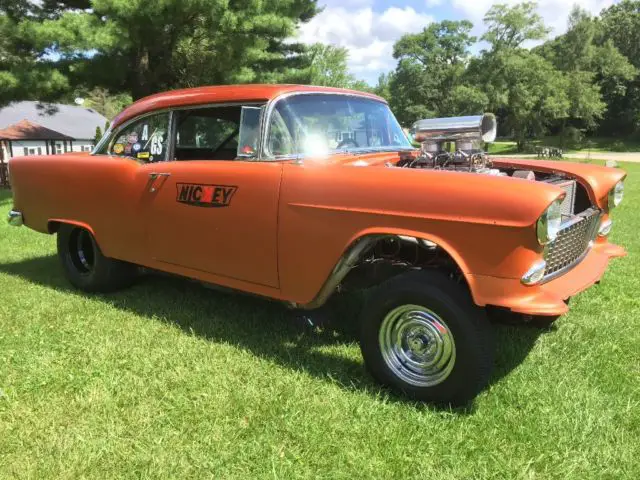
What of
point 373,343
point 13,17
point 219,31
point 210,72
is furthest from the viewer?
point 210,72

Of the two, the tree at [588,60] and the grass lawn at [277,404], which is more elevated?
the tree at [588,60]

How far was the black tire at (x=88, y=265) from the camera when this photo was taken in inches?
182

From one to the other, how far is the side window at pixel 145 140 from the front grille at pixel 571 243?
111 inches

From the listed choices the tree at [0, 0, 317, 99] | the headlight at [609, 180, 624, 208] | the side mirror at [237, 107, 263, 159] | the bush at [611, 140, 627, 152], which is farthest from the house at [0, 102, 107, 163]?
the bush at [611, 140, 627, 152]

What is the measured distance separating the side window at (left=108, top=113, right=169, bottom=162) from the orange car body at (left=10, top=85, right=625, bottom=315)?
9cm

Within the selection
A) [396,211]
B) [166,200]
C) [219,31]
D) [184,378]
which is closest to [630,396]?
[396,211]

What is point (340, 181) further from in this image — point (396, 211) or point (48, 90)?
point (48, 90)

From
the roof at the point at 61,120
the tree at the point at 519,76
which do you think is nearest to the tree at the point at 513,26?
the tree at the point at 519,76

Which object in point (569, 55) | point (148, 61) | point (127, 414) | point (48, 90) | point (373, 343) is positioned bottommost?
point (127, 414)

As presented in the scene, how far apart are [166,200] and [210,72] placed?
1189cm

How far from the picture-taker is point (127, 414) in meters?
2.85

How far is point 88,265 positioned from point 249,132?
2.44 meters

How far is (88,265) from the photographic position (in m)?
5.04

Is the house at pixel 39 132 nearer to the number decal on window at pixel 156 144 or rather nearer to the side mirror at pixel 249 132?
the number decal on window at pixel 156 144
